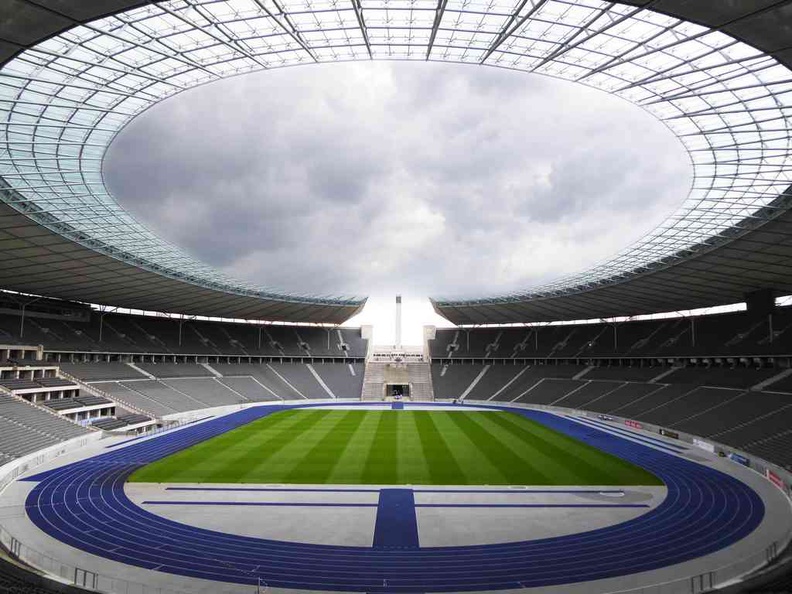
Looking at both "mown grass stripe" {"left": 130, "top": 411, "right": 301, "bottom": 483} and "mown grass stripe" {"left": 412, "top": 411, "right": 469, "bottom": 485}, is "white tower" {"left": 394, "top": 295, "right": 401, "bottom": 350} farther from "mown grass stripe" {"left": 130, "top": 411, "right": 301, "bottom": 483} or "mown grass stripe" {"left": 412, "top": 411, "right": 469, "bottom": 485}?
"mown grass stripe" {"left": 130, "top": 411, "right": 301, "bottom": 483}

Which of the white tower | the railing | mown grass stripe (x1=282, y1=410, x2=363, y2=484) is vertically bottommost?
mown grass stripe (x1=282, y1=410, x2=363, y2=484)

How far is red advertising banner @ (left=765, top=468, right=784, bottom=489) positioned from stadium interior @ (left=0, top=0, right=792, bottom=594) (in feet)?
0.57

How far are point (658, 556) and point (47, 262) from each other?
38.3 metres

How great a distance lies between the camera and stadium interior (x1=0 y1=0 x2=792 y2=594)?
49.2 ft

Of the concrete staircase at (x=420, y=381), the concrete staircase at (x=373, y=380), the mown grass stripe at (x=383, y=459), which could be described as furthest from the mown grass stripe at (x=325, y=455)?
the concrete staircase at (x=420, y=381)

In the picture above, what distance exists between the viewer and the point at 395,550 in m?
17.0

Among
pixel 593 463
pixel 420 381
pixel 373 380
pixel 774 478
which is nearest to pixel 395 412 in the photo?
pixel 373 380

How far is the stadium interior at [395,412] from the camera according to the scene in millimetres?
14992

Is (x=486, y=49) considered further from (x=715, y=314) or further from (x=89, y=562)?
(x=715, y=314)

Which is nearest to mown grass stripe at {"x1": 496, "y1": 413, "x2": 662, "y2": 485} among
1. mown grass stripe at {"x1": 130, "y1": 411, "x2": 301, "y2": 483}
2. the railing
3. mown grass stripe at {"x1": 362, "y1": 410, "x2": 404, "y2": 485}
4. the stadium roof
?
mown grass stripe at {"x1": 362, "y1": 410, "x2": 404, "y2": 485}

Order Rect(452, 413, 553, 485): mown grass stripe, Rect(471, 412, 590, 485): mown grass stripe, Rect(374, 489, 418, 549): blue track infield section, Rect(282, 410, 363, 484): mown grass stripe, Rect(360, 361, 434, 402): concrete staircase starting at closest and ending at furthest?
Rect(374, 489, 418, 549): blue track infield section, Rect(452, 413, 553, 485): mown grass stripe, Rect(282, 410, 363, 484): mown grass stripe, Rect(471, 412, 590, 485): mown grass stripe, Rect(360, 361, 434, 402): concrete staircase

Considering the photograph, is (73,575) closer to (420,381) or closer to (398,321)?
(420,381)

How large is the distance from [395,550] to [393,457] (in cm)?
1478

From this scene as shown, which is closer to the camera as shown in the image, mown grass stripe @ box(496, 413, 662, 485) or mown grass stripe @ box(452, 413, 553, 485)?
mown grass stripe @ box(496, 413, 662, 485)
